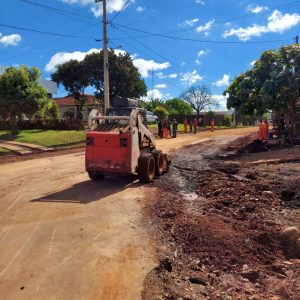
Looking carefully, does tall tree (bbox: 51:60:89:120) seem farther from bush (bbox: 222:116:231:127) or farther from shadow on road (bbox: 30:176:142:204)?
shadow on road (bbox: 30:176:142:204)

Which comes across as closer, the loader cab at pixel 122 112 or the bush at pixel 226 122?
the loader cab at pixel 122 112

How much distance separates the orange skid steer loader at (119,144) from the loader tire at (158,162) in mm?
157

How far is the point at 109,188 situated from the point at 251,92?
62.6 feet

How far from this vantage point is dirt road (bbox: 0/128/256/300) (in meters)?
5.97

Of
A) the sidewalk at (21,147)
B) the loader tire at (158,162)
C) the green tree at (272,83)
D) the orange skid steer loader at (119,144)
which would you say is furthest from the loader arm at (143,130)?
the green tree at (272,83)

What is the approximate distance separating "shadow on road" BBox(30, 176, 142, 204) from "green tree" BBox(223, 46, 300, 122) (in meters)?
15.6

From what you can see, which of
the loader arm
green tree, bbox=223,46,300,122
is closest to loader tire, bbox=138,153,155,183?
the loader arm

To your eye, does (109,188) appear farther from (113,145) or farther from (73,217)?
(73,217)

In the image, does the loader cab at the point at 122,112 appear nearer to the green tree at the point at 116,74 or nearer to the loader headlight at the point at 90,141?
the loader headlight at the point at 90,141

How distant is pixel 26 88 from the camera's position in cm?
3067

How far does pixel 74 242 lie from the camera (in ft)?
25.3

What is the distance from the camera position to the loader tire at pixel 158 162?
574 inches

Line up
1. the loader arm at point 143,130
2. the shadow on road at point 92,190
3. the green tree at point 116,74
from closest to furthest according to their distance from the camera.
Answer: the shadow on road at point 92,190 → the loader arm at point 143,130 → the green tree at point 116,74

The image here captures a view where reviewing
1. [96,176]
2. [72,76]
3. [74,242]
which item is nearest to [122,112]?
[96,176]
